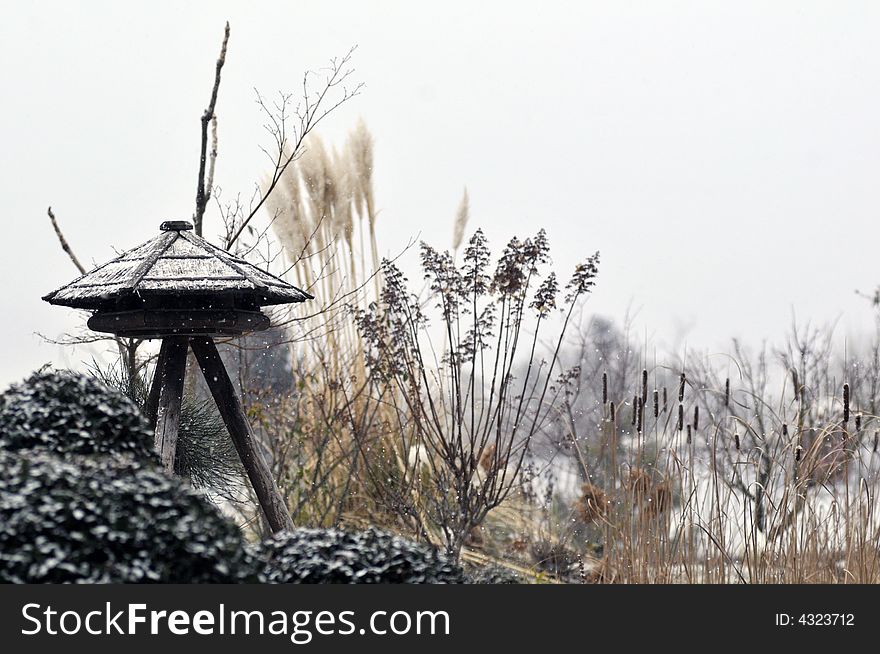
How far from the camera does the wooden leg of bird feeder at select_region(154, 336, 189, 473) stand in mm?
3139

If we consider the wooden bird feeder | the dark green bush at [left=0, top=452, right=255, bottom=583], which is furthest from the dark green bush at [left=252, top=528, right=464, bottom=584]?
the wooden bird feeder

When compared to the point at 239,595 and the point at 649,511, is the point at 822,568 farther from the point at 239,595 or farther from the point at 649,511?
the point at 239,595

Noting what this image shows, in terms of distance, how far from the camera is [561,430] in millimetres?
5938

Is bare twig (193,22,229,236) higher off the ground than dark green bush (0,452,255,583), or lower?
higher

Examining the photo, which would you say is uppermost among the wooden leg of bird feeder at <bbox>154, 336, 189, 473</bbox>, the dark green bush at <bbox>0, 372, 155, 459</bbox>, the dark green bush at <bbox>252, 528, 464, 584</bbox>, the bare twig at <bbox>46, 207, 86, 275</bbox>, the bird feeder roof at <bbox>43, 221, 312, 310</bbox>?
the bare twig at <bbox>46, 207, 86, 275</bbox>

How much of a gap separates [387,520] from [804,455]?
89.5 inches

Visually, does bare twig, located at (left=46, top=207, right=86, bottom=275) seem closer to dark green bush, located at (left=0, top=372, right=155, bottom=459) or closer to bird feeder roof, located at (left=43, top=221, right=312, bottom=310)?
bird feeder roof, located at (left=43, top=221, right=312, bottom=310)

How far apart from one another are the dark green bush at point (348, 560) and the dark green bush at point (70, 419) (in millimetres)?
413

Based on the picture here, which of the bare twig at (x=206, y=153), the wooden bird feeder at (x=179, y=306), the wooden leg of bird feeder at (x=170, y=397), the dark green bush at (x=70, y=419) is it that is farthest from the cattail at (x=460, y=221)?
the dark green bush at (x=70, y=419)

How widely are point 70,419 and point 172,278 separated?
114 cm

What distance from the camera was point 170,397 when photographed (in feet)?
10.5

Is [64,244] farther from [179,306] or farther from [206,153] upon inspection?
[179,306]

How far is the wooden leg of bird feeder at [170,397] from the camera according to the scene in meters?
3.14

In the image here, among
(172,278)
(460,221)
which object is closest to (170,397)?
(172,278)
